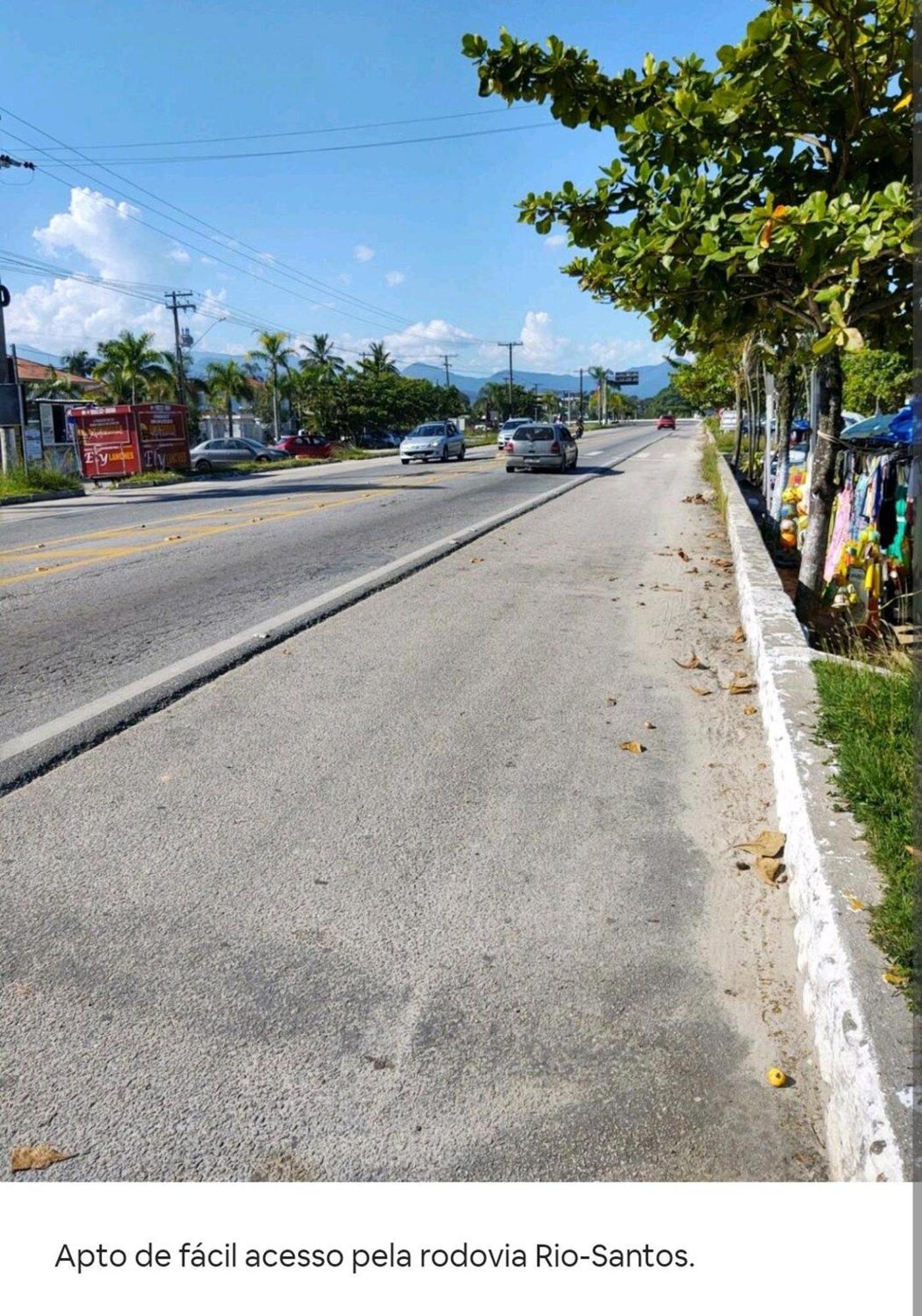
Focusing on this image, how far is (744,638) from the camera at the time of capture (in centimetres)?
783

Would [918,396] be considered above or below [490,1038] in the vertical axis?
above

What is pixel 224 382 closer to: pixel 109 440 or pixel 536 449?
pixel 109 440

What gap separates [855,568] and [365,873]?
232 inches

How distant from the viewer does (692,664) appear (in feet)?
23.5

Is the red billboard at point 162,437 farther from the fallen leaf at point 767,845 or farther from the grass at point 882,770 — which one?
the fallen leaf at point 767,845

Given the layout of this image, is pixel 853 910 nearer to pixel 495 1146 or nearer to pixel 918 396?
pixel 495 1146

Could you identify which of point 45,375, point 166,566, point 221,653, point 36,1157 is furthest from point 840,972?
point 45,375

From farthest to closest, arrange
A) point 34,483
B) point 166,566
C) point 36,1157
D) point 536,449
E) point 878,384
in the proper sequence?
point 878,384
point 536,449
point 34,483
point 166,566
point 36,1157

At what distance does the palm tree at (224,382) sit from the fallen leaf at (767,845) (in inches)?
3170

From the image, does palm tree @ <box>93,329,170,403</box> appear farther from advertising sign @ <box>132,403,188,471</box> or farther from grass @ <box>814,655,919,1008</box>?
grass @ <box>814,655,919,1008</box>

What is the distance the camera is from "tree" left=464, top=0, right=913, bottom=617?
211 inches

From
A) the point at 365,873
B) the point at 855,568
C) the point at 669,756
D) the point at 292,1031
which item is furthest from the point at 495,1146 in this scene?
the point at 855,568

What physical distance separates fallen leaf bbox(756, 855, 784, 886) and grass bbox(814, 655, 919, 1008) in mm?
435

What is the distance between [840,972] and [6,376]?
2972 cm
